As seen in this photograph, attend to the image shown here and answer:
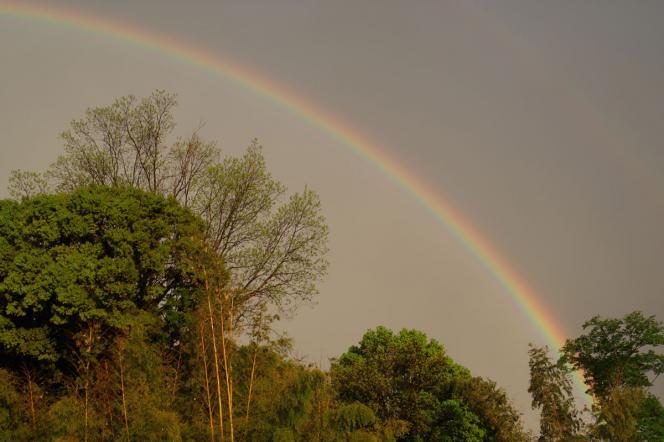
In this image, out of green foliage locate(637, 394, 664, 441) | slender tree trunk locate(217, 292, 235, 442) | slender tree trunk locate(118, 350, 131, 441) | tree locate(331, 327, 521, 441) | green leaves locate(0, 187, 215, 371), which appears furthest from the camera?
tree locate(331, 327, 521, 441)

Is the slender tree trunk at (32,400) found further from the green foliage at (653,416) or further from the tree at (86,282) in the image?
the green foliage at (653,416)

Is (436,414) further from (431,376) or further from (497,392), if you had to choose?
(497,392)

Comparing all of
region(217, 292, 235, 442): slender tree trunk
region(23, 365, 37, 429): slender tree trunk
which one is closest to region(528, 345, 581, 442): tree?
region(217, 292, 235, 442): slender tree trunk

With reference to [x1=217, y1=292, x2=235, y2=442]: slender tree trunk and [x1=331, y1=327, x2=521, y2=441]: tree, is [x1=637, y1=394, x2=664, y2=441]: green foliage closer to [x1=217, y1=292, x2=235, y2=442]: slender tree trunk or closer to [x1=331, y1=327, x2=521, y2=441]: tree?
[x1=331, y1=327, x2=521, y2=441]: tree

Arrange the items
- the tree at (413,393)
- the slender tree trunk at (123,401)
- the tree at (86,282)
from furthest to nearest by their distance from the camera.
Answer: the tree at (413,393) → the tree at (86,282) → the slender tree trunk at (123,401)

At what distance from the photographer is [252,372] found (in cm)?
1684

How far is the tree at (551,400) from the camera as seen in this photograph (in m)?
19.0

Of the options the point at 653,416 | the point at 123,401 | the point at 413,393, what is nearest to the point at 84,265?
the point at 123,401

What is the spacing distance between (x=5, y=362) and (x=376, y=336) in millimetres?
Answer: 23999

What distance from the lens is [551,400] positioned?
63.6ft

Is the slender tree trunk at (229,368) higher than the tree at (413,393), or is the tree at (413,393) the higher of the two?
the tree at (413,393)

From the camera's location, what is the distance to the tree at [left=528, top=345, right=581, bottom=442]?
1902 cm

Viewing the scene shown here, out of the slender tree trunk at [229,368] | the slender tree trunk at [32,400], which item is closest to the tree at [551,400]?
the slender tree trunk at [229,368]

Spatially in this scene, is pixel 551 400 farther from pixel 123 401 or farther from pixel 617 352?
pixel 617 352
